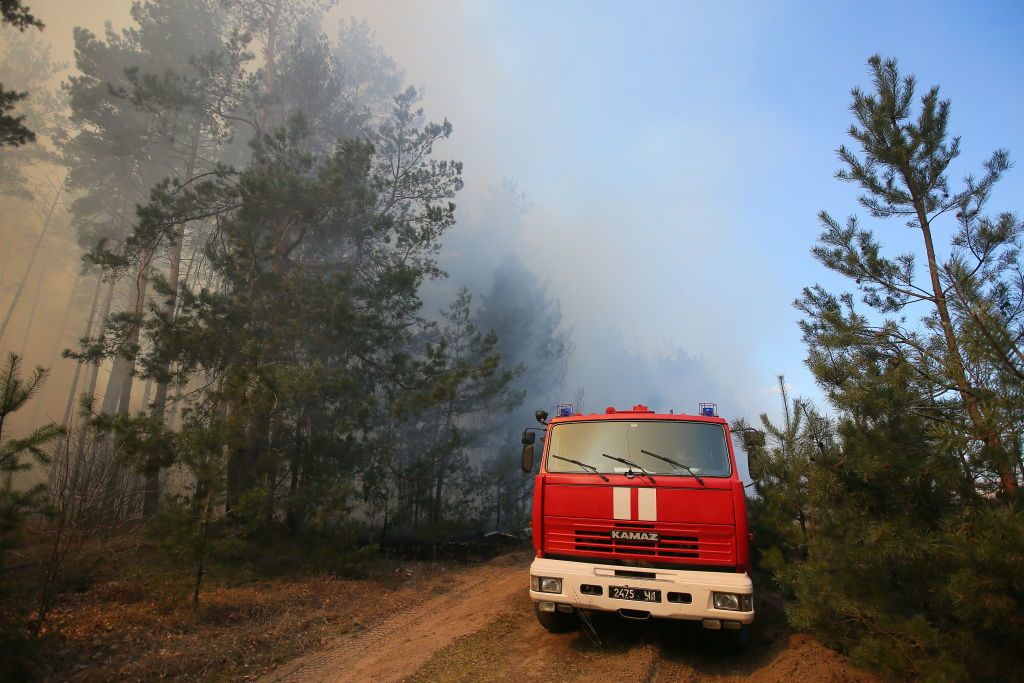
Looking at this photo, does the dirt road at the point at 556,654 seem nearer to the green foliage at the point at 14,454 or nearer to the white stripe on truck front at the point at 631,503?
the white stripe on truck front at the point at 631,503

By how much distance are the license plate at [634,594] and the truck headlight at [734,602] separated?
0.53 m

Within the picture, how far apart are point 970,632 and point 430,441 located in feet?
55.1

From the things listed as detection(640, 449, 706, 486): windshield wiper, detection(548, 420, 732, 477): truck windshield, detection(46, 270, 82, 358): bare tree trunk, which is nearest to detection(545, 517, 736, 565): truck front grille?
detection(640, 449, 706, 486): windshield wiper

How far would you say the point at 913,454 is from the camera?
13.2ft

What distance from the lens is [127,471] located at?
9.60m

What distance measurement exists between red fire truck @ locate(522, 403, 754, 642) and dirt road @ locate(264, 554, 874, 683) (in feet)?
1.32

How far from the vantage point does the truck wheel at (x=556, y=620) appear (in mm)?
6160

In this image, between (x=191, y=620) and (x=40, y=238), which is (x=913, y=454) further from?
(x=40, y=238)

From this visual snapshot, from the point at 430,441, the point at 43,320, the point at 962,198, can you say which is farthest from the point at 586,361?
the point at 962,198

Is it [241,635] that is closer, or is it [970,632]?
[970,632]

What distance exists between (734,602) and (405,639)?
4163mm

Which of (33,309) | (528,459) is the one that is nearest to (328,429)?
(528,459)

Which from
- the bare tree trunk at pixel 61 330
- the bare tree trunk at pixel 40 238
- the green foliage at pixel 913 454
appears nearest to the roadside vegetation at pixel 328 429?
the green foliage at pixel 913 454

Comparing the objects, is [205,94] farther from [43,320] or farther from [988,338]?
[43,320]
